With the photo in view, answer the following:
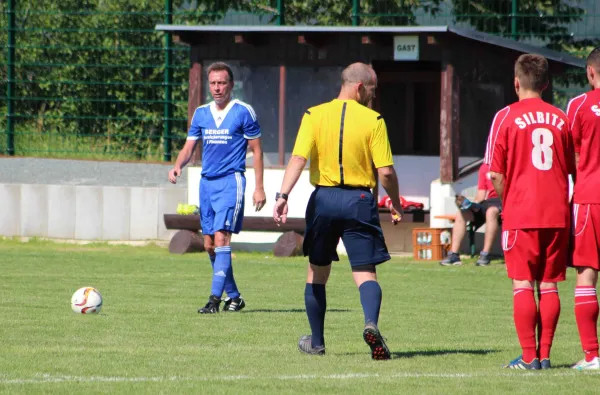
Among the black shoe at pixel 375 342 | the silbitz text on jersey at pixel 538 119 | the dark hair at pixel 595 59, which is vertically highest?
the dark hair at pixel 595 59

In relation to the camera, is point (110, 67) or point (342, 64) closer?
point (342, 64)

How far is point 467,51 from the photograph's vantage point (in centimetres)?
2120

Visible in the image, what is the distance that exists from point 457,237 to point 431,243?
0.75m

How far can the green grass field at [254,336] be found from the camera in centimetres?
740

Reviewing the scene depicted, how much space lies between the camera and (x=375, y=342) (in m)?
8.29

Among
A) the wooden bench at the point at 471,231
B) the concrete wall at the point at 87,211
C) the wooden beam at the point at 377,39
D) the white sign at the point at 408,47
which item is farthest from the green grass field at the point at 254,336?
the wooden beam at the point at 377,39

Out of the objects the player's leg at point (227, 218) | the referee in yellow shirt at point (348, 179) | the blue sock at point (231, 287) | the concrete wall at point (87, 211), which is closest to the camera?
the referee in yellow shirt at point (348, 179)

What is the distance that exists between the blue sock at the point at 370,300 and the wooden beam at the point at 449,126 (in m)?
12.1

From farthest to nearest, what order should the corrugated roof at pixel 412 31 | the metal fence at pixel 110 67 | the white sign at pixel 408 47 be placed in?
the metal fence at pixel 110 67 < the white sign at pixel 408 47 < the corrugated roof at pixel 412 31

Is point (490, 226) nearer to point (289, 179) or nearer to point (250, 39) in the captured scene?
point (250, 39)

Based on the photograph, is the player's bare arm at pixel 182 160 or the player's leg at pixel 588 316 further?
the player's bare arm at pixel 182 160

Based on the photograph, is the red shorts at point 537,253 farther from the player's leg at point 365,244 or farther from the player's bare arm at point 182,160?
the player's bare arm at point 182,160

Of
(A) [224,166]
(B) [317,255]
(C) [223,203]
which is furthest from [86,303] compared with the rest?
(B) [317,255]

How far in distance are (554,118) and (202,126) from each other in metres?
4.82
